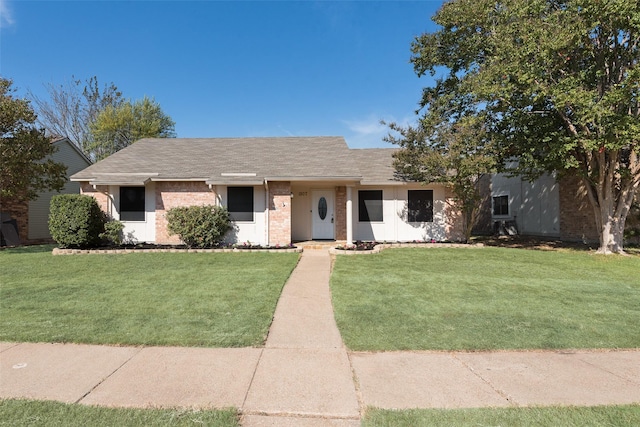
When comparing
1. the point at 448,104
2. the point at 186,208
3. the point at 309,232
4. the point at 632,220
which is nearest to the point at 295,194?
the point at 309,232

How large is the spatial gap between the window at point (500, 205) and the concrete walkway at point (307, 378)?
17.6 meters

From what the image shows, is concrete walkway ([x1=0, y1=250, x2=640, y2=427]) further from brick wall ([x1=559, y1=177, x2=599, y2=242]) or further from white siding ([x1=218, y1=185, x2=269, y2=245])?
brick wall ([x1=559, y1=177, x2=599, y2=242])

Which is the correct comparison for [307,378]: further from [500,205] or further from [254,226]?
[500,205]

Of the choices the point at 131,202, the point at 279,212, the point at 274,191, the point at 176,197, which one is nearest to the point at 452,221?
the point at 279,212

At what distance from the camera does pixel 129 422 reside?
2459mm

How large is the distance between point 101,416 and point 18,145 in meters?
15.9

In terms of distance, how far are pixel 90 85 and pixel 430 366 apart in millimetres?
38650

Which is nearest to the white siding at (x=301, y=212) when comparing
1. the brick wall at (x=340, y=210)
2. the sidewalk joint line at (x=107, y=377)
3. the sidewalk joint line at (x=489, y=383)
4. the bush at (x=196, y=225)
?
the brick wall at (x=340, y=210)

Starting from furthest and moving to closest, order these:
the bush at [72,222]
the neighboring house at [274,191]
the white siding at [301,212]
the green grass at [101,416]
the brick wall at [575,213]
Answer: the brick wall at [575,213], the white siding at [301,212], the neighboring house at [274,191], the bush at [72,222], the green grass at [101,416]

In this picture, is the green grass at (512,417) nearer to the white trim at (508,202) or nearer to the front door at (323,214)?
the front door at (323,214)

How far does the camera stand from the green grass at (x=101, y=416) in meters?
2.44

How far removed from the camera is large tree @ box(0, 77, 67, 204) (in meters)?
12.9

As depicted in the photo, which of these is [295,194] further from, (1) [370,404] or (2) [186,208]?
(1) [370,404]

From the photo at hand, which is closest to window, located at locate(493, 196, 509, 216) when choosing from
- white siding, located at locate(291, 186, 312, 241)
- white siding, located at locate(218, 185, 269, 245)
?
white siding, located at locate(291, 186, 312, 241)
